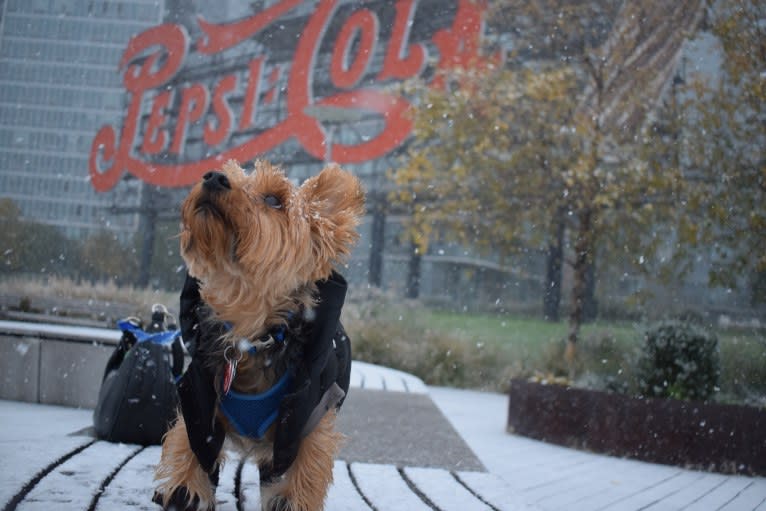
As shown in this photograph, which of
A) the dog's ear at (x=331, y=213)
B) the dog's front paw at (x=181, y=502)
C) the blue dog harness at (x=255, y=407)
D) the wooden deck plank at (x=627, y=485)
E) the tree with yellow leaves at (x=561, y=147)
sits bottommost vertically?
the wooden deck plank at (x=627, y=485)

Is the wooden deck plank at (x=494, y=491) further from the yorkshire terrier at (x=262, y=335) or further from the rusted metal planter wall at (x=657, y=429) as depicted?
the rusted metal planter wall at (x=657, y=429)

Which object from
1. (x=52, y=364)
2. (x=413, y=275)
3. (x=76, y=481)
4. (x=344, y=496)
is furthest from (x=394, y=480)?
(x=413, y=275)

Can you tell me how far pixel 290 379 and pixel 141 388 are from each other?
1.23 m

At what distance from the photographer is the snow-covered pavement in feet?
6.59

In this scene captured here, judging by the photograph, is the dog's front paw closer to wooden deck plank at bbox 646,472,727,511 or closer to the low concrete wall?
wooden deck plank at bbox 646,472,727,511

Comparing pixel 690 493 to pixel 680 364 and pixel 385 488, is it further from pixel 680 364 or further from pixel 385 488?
pixel 385 488

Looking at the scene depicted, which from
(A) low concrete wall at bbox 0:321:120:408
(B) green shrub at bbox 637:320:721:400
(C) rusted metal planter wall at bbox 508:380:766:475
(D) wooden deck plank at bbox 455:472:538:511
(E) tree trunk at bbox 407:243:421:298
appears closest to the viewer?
(D) wooden deck plank at bbox 455:472:538:511

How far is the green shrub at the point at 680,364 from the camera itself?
5395mm

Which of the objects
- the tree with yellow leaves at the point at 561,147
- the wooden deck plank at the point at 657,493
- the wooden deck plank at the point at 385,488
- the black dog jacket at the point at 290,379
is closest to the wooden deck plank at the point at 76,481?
the black dog jacket at the point at 290,379

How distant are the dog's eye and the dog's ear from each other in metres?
0.09

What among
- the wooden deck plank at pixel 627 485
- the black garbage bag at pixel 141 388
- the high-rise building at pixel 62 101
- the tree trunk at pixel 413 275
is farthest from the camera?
the tree trunk at pixel 413 275

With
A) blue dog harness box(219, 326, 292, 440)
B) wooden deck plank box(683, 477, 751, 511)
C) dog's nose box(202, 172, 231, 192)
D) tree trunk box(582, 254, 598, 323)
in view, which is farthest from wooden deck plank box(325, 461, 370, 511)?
tree trunk box(582, 254, 598, 323)

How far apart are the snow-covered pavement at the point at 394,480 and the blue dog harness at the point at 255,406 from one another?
34cm

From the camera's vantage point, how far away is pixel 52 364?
4.62 metres
